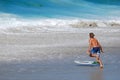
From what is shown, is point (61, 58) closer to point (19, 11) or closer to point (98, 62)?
point (98, 62)

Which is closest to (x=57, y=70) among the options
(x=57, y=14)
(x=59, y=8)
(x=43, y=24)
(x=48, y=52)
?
(x=48, y=52)

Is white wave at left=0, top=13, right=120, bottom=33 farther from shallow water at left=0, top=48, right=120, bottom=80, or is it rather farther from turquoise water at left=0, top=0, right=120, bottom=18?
shallow water at left=0, top=48, right=120, bottom=80

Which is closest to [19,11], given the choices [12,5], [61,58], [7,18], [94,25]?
[12,5]

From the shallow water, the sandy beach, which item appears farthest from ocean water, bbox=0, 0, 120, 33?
the shallow water

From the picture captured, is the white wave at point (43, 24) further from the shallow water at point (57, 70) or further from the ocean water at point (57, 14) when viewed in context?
the shallow water at point (57, 70)

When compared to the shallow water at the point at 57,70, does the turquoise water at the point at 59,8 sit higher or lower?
higher

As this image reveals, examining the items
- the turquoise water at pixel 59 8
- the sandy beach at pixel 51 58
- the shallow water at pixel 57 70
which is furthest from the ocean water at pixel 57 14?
the shallow water at pixel 57 70

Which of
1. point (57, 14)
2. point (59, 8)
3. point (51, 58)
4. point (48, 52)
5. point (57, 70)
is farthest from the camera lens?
point (59, 8)

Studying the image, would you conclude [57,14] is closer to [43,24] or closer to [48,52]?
[43,24]

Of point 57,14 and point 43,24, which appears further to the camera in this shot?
point 57,14

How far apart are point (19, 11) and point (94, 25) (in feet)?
21.2

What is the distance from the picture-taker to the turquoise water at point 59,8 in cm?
2924

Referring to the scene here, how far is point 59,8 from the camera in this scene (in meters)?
32.7

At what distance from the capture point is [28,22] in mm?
24172
